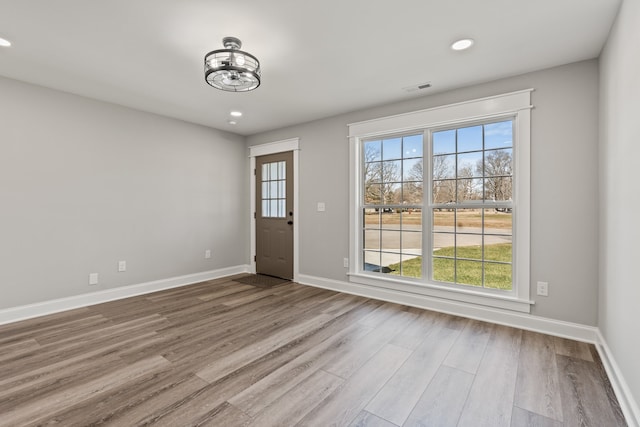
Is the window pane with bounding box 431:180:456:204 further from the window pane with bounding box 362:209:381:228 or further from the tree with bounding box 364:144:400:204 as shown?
the window pane with bounding box 362:209:381:228

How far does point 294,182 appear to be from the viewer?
473 cm

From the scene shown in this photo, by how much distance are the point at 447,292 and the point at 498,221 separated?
947 mm

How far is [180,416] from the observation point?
1.64 metres

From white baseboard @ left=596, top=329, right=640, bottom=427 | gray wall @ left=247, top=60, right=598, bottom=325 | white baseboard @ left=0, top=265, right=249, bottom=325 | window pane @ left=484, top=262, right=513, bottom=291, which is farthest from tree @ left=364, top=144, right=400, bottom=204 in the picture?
white baseboard @ left=0, top=265, right=249, bottom=325

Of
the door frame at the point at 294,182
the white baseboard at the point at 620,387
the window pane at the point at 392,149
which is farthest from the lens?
the door frame at the point at 294,182

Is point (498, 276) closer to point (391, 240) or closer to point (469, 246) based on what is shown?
point (469, 246)

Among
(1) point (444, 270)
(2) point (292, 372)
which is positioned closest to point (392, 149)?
(1) point (444, 270)

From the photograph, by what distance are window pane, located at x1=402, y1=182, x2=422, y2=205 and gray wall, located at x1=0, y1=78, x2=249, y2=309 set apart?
3073 mm

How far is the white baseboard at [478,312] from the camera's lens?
8.64 feet

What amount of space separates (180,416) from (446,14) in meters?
3.05

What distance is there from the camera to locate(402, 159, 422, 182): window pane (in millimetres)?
3625

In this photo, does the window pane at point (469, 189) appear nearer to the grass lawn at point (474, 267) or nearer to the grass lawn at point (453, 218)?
the grass lawn at point (453, 218)

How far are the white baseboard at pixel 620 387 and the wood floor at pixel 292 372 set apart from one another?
2.1 inches

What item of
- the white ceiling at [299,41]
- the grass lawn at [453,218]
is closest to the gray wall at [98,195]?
the white ceiling at [299,41]
